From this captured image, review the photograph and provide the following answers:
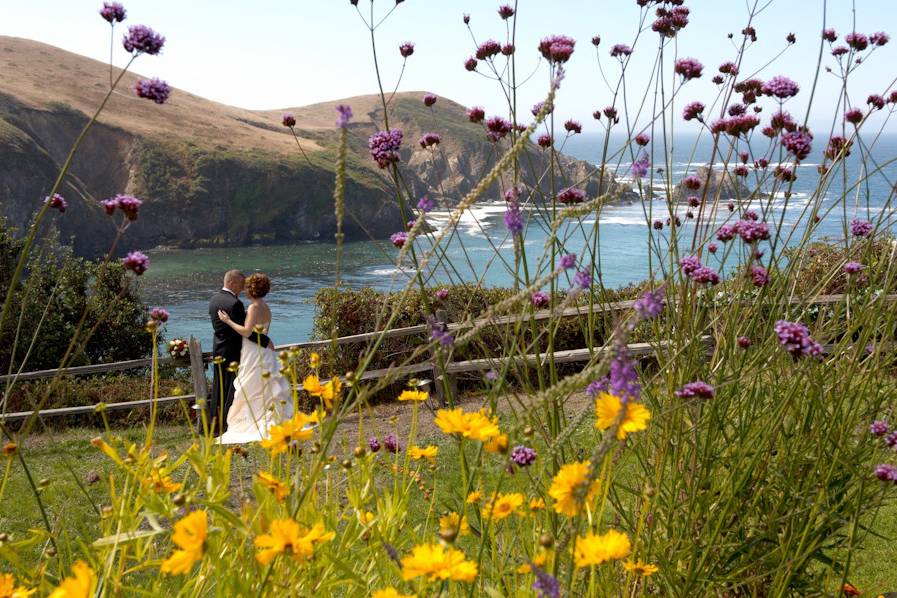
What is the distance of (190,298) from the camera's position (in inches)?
1916

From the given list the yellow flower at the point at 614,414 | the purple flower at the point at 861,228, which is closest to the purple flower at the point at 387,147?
the yellow flower at the point at 614,414

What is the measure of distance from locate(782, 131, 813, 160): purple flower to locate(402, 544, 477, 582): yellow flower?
1563 mm

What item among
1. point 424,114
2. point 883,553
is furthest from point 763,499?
point 424,114

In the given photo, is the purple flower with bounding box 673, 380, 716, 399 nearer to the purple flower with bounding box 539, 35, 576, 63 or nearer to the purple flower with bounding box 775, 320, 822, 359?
the purple flower with bounding box 775, 320, 822, 359

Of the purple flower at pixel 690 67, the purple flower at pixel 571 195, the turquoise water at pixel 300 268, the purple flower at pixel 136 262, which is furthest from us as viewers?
the turquoise water at pixel 300 268

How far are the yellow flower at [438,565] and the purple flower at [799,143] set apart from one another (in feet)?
5.13

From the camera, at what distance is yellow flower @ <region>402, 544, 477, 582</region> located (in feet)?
3.36

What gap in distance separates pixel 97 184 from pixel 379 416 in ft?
257

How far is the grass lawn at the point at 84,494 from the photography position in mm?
2678

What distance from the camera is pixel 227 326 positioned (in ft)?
23.5

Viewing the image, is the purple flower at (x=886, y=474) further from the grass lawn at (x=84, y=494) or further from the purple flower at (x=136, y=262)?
the purple flower at (x=136, y=262)

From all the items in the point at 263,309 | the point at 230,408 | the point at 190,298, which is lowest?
the point at 190,298

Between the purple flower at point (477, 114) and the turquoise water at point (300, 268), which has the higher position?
the purple flower at point (477, 114)

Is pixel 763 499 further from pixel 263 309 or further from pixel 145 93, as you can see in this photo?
pixel 263 309
